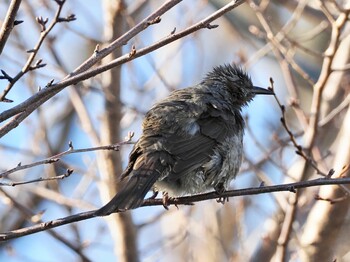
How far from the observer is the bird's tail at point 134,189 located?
371 cm

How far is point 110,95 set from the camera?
6434mm

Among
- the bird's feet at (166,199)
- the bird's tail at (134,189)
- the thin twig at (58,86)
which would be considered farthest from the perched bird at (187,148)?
the thin twig at (58,86)

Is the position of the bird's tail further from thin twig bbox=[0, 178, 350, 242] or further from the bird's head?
the bird's head

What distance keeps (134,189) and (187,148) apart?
0.71 meters

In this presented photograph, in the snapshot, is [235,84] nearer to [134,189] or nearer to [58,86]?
[134,189]

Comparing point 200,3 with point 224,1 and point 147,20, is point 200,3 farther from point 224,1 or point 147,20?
point 147,20

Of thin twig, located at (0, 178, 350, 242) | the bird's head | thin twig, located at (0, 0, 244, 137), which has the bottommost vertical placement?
thin twig, located at (0, 178, 350, 242)

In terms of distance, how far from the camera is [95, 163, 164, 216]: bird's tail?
3.71 m

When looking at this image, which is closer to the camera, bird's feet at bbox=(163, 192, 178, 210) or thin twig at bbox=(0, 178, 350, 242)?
thin twig at bbox=(0, 178, 350, 242)

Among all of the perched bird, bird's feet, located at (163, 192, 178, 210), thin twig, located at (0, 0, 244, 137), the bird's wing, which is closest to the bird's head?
the perched bird

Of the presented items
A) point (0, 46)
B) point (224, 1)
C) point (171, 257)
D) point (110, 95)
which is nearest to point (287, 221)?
point (110, 95)

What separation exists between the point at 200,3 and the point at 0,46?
18.0 ft

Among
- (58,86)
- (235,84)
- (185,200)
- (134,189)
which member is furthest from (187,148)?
(58,86)

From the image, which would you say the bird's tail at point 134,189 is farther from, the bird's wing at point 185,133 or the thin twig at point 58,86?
the thin twig at point 58,86
